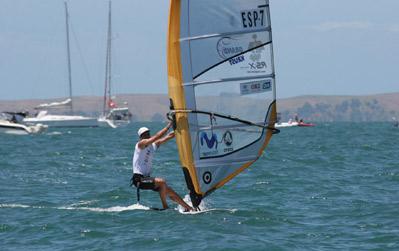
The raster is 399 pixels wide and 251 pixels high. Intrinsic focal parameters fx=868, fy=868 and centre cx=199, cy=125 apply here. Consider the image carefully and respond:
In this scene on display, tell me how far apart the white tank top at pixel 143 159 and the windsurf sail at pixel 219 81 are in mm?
568

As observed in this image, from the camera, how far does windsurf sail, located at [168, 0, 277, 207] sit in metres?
12.1

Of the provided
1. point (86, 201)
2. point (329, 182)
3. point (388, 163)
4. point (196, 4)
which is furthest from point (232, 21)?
point (388, 163)

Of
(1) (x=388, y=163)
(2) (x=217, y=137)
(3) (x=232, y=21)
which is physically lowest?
(1) (x=388, y=163)

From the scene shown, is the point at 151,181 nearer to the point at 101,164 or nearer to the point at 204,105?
the point at 204,105

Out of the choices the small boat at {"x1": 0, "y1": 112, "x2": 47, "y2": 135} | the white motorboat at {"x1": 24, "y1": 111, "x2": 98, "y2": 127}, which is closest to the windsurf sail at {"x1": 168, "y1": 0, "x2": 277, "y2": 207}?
the small boat at {"x1": 0, "y1": 112, "x2": 47, "y2": 135}

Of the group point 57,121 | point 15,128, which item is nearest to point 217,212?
point 15,128

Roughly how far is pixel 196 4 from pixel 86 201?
512 cm

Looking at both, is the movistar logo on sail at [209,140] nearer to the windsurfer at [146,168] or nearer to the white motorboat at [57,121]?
the windsurfer at [146,168]

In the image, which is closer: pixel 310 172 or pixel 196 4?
pixel 196 4

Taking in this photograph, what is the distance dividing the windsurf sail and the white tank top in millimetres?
568

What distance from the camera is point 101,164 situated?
85.4ft

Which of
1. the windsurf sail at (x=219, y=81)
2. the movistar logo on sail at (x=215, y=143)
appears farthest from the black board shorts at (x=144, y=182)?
the movistar logo on sail at (x=215, y=143)

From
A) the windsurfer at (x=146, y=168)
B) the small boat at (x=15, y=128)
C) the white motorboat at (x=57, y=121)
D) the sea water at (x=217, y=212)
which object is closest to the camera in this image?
the sea water at (x=217, y=212)

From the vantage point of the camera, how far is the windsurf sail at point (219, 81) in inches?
475
